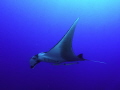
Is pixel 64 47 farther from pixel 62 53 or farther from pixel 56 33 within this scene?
pixel 56 33

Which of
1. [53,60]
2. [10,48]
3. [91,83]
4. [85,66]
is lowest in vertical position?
[53,60]

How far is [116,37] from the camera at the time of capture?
4.31 m

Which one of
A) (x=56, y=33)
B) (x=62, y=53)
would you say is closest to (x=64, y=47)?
(x=62, y=53)

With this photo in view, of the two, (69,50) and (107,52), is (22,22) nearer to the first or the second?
(69,50)

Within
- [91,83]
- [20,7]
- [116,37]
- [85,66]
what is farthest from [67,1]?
[91,83]

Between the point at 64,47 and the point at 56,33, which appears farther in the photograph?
the point at 56,33

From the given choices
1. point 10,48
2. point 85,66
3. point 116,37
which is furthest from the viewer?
point 85,66

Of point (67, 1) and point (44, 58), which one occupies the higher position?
point (67, 1)

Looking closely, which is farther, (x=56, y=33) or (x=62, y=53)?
(x=56, y=33)

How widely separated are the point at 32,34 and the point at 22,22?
375 millimetres

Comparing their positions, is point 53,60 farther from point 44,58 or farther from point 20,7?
point 20,7

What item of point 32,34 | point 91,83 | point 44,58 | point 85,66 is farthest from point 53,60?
point 91,83

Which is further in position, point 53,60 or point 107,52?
point 107,52

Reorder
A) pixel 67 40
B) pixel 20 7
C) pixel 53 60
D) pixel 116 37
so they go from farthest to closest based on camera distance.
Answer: pixel 116 37
pixel 20 7
pixel 53 60
pixel 67 40
